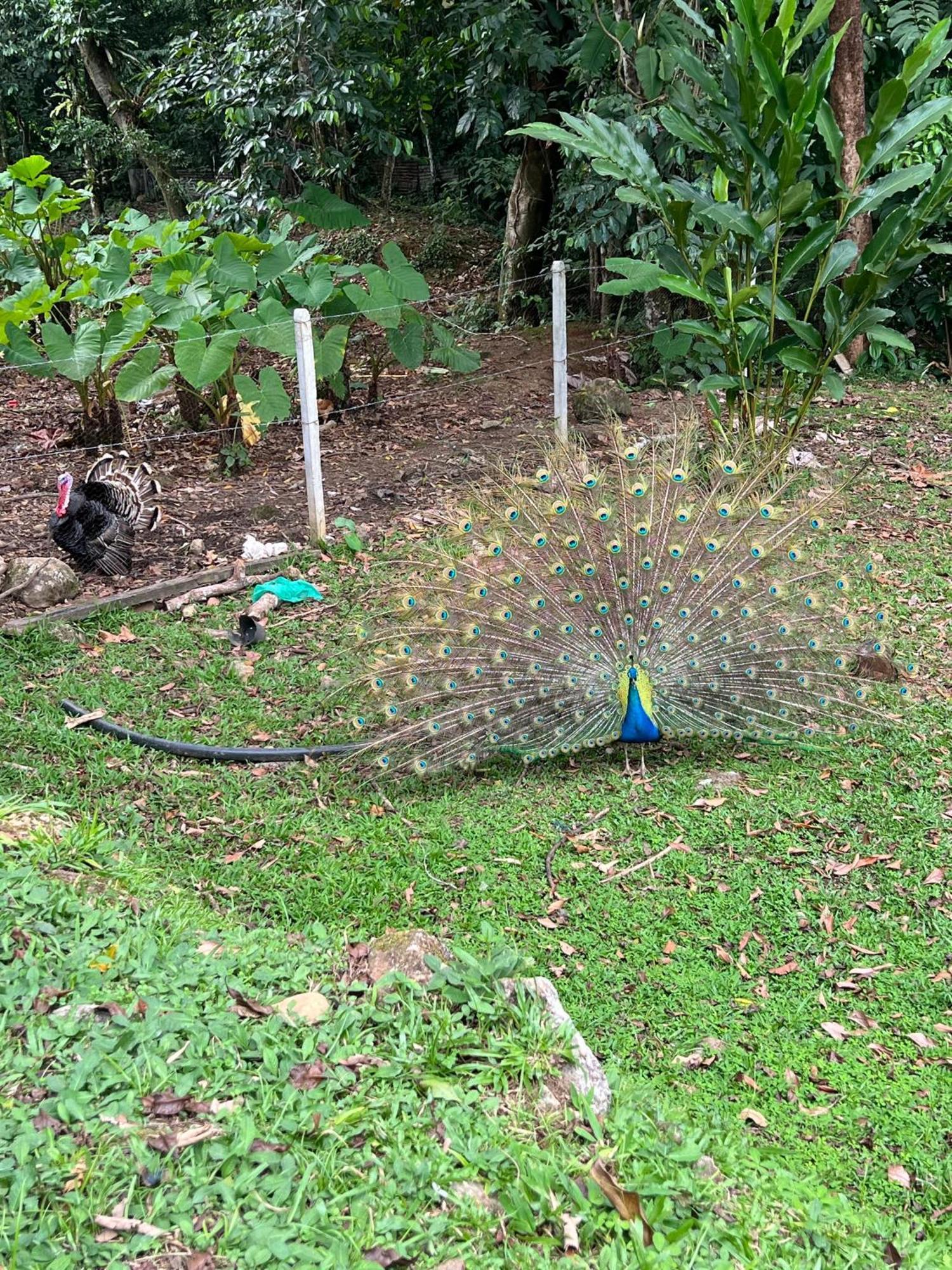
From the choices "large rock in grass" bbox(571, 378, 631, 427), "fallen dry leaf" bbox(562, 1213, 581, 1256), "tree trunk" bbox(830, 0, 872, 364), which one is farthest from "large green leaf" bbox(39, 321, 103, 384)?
"fallen dry leaf" bbox(562, 1213, 581, 1256)

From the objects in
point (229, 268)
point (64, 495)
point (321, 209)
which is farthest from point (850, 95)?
point (64, 495)

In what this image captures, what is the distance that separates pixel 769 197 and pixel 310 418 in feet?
9.48

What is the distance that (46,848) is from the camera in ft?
12.2

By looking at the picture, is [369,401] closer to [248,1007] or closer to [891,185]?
[891,185]

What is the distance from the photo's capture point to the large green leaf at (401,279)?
8578 mm

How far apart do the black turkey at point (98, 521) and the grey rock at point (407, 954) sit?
12.6 feet

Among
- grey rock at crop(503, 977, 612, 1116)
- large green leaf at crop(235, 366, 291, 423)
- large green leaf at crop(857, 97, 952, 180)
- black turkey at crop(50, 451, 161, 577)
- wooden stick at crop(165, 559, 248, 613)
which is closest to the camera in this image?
grey rock at crop(503, 977, 612, 1116)

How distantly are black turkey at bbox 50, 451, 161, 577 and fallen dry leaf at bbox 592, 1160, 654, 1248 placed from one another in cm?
491

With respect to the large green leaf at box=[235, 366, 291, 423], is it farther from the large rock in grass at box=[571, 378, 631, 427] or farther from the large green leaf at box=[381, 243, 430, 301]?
the large rock in grass at box=[571, 378, 631, 427]

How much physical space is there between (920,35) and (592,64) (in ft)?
9.34

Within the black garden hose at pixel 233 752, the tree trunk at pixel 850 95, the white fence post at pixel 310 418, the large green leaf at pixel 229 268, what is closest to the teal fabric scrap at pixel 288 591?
the white fence post at pixel 310 418

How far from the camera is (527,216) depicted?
11289 millimetres

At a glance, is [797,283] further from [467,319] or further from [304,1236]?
[304,1236]

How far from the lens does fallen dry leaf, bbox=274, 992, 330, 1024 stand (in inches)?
115
